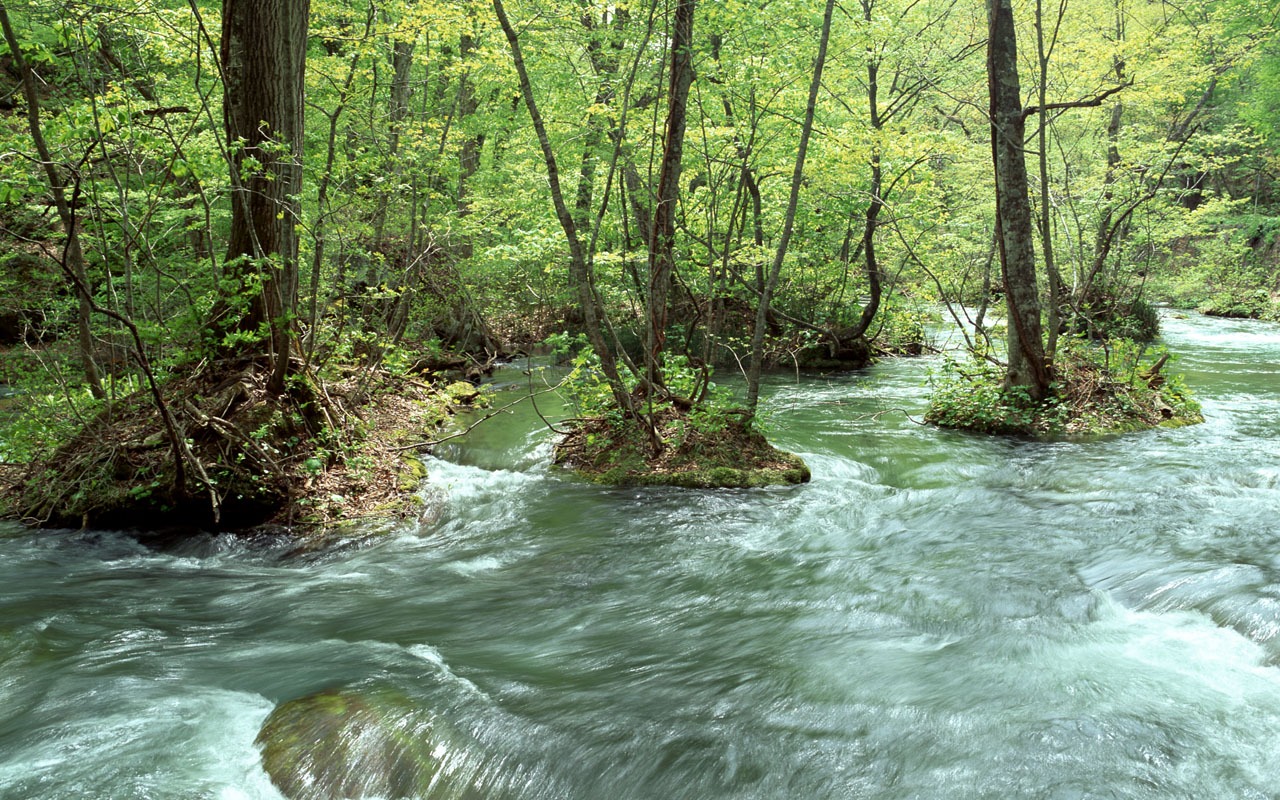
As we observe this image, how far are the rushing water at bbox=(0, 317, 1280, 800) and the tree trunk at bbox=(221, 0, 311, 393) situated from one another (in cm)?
237

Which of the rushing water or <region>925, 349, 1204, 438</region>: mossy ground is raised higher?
<region>925, 349, 1204, 438</region>: mossy ground

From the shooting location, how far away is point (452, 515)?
7695 mm

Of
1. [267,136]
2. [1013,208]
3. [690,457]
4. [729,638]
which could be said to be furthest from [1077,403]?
[267,136]

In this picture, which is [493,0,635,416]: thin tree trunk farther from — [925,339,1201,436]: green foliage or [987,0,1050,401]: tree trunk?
[987,0,1050,401]: tree trunk

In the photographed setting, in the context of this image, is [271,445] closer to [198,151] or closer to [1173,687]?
[198,151]

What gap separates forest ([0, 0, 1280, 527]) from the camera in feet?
22.7

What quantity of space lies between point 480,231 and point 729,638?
962 cm

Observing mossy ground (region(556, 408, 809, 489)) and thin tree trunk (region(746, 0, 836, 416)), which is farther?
mossy ground (region(556, 408, 809, 489))

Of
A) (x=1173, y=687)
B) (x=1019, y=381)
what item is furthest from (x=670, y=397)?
(x=1173, y=687)

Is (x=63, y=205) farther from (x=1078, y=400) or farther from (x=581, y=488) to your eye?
(x=1078, y=400)

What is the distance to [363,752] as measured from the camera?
10.7ft

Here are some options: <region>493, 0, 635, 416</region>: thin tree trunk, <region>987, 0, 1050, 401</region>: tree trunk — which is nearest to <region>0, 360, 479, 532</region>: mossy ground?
<region>493, 0, 635, 416</region>: thin tree trunk

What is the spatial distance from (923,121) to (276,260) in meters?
21.8

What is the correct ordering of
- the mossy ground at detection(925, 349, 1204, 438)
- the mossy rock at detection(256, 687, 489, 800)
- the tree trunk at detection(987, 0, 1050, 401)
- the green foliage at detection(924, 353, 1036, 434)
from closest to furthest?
the mossy rock at detection(256, 687, 489, 800) → the tree trunk at detection(987, 0, 1050, 401) → the mossy ground at detection(925, 349, 1204, 438) → the green foliage at detection(924, 353, 1036, 434)
